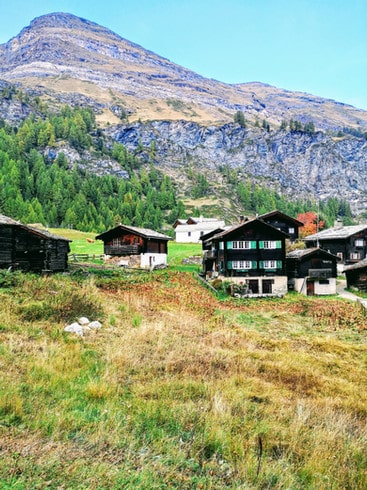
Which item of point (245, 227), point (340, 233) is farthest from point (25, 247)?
point (340, 233)

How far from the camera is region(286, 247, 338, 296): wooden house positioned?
153 ft

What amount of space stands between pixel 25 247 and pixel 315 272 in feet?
119

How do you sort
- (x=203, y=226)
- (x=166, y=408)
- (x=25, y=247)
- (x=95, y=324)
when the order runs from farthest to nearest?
(x=203, y=226)
(x=25, y=247)
(x=95, y=324)
(x=166, y=408)

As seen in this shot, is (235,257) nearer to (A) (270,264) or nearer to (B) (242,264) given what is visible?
(B) (242,264)

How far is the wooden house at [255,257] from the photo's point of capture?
45500 millimetres

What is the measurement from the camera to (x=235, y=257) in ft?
150

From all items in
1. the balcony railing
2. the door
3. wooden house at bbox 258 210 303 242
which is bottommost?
the door

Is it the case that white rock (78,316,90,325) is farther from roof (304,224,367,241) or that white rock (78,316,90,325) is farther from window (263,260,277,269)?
roof (304,224,367,241)

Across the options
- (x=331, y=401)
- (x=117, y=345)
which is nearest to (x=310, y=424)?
(x=331, y=401)

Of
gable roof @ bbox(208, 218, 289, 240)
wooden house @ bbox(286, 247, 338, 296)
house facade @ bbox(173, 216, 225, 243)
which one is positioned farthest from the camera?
house facade @ bbox(173, 216, 225, 243)

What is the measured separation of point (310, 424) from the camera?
8.16 meters

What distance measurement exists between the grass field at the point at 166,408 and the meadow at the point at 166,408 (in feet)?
0.10

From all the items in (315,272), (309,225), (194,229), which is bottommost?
(315,272)

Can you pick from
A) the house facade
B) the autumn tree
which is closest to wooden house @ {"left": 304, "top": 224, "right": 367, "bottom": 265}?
the autumn tree
